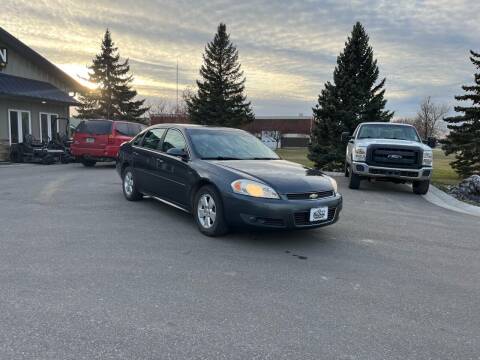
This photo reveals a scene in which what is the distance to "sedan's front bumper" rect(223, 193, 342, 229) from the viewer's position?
5.02 m

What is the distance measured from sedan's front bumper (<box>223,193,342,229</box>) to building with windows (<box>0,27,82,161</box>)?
1572 centimetres

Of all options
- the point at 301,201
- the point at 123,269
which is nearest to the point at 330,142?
the point at 301,201

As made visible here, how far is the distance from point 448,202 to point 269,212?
6671 millimetres

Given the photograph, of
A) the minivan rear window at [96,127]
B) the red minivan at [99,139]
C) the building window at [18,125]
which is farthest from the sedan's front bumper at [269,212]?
the building window at [18,125]

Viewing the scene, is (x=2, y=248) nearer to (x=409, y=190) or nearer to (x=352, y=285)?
(x=352, y=285)

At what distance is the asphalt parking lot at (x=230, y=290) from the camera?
2939 millimetres

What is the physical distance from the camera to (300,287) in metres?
4.02

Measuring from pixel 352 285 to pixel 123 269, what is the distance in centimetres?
240

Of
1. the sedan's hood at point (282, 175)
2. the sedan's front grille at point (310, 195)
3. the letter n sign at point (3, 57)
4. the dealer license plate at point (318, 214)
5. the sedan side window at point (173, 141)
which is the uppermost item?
the letter n sign at point (3, 57)

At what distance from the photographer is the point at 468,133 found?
19.0 meters

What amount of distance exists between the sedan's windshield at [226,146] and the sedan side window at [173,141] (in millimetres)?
176

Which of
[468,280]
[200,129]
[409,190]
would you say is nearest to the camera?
[468,280]

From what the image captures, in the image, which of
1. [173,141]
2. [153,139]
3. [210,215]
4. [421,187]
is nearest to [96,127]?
[153,139]

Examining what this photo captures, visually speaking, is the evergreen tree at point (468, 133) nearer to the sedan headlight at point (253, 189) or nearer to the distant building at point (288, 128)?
the sedan headlight at point (253, 189)
